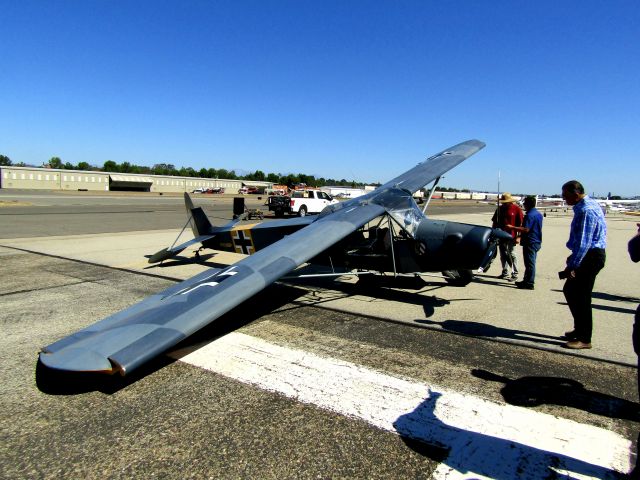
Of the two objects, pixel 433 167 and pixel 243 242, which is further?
pixel 243 242

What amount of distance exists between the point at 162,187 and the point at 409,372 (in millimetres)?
109469

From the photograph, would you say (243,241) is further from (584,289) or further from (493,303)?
(584,289)

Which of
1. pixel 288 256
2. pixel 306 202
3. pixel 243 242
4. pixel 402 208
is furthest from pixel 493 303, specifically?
pixel 306 202

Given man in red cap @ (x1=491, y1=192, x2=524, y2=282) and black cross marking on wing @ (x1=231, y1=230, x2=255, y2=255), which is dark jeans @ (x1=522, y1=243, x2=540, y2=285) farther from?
black cross marking on wing @ (x1=231, y1=230, x2=255, y2=255)

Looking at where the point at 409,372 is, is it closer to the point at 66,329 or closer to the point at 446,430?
the point at 446,430

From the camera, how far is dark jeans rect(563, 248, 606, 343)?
15.5 ft

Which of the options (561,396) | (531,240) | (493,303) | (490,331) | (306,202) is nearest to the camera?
(561,396)

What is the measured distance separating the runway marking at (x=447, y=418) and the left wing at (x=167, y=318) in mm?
951

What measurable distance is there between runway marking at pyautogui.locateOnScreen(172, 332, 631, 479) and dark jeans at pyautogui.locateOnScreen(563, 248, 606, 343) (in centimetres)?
205

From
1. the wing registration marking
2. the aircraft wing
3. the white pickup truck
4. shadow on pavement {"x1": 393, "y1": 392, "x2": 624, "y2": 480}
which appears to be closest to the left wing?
shadow on pavement {"x1": 393, "y1": 392, "x2": 624, "y2": 480}

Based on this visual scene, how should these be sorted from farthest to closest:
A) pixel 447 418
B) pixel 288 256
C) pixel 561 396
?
1. pixel 288 256
2. pixel 561 396
3. pixel 447 418

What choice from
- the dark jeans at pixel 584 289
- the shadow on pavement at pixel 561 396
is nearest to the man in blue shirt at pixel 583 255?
the dark jeans at pixel 584 289

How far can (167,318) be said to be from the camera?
11.1ft

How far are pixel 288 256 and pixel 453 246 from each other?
3117mm
